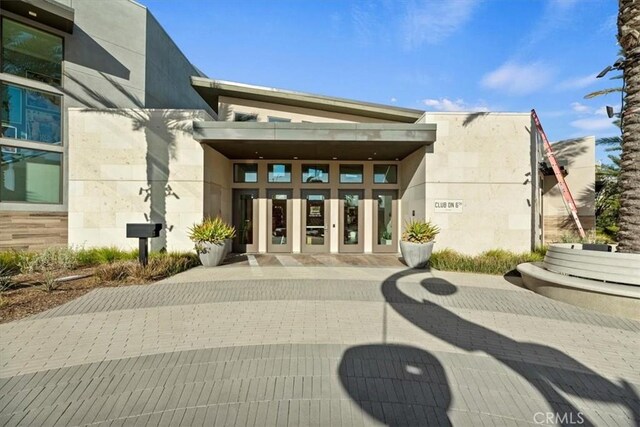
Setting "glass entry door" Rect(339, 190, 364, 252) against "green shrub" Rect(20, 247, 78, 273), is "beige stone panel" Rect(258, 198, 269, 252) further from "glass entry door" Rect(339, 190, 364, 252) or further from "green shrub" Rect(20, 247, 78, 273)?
"green shrub" Rect(20, 247, 78, 273)

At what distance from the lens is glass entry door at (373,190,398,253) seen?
13500 mm

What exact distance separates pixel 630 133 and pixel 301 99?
1081 cm

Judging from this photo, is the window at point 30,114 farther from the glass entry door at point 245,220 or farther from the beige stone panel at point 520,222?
the beige stone panel at point 520,222

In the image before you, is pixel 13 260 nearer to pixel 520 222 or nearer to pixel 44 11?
pixel 44 11

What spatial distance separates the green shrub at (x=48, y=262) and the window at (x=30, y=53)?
21.0 feet

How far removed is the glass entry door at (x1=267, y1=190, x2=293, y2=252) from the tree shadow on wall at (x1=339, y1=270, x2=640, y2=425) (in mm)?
9083

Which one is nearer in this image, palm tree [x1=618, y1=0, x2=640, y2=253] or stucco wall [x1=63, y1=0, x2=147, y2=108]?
palm tree [x1=618, y1=0, x2=640, y2=253]

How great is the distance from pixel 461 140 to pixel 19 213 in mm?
15158

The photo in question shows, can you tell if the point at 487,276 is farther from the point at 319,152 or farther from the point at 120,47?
the point at 120,47

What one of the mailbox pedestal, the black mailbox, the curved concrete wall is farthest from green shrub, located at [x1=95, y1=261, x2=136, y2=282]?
the curved concrete wall

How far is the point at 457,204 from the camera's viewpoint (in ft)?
35.6

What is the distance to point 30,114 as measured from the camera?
35.0 feet

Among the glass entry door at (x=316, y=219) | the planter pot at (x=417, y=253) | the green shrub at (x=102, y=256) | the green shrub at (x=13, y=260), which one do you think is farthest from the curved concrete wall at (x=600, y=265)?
the green shrub at (x=13, y=260)

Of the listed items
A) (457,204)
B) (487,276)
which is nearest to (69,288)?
(487,276)
